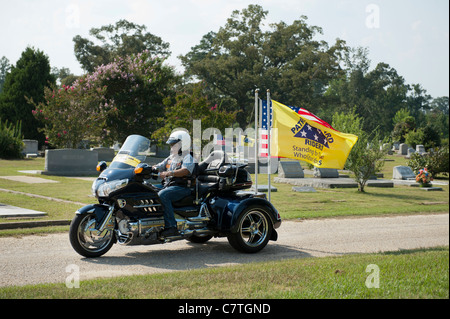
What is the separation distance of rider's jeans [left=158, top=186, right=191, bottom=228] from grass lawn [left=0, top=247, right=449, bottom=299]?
158 centimetres

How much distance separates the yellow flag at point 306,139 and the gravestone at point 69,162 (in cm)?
1437

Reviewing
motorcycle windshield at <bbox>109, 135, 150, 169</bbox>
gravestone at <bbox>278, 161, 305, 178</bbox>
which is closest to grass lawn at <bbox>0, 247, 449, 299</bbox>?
motorcycle windshield at <bbox>109, 135, 150, 169</bbox>

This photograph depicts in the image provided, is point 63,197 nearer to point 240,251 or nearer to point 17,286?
point 240,251

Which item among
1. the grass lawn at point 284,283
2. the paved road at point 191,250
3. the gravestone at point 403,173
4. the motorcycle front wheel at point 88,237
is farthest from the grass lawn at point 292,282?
the gravestone at point 403,173

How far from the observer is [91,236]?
27.0ft

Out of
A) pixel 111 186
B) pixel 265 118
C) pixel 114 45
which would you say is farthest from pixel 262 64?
pixel 111 186

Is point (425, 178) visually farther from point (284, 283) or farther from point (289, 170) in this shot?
point (284, 283)

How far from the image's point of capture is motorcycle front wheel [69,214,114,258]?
8047 mm

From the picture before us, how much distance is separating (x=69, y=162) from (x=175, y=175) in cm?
1664

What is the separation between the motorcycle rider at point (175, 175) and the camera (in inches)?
340

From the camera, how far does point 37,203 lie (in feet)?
46.4

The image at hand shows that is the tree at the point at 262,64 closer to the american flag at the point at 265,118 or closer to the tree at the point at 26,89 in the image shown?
the tree at the point at 26,89

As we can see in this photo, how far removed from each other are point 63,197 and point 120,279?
9654mm
